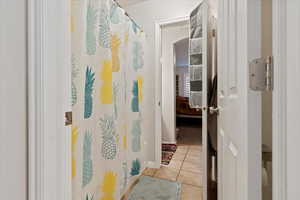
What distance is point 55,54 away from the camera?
70 cm

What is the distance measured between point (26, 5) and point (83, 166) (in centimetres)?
100

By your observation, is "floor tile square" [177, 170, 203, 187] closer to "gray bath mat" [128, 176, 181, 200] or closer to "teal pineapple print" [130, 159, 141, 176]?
"gray bath mat" [128, 176, 181, 200]

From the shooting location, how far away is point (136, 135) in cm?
216

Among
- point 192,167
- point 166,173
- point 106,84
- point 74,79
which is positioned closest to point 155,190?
point 166,173

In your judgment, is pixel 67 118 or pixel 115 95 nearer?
pixel 67 118

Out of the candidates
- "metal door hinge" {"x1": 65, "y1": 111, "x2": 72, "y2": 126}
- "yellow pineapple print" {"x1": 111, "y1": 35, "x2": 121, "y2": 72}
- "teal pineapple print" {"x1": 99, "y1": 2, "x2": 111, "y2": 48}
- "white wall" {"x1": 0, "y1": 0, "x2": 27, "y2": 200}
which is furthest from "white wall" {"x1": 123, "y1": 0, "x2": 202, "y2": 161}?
"white wall" {"x1": 0, "y1": 0, "x2": 27, "y2": 200}

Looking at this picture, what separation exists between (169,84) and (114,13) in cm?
254

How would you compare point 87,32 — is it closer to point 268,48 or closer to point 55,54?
point 55,54

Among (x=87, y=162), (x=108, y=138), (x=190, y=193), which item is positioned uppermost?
(x=108, y=138)

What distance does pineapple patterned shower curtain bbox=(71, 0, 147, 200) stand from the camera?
1111mm

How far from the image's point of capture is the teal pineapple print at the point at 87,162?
120cm

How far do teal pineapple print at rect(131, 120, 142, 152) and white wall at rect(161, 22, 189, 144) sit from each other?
5.55 feet

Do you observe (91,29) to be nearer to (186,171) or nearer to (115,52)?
(115,52)
